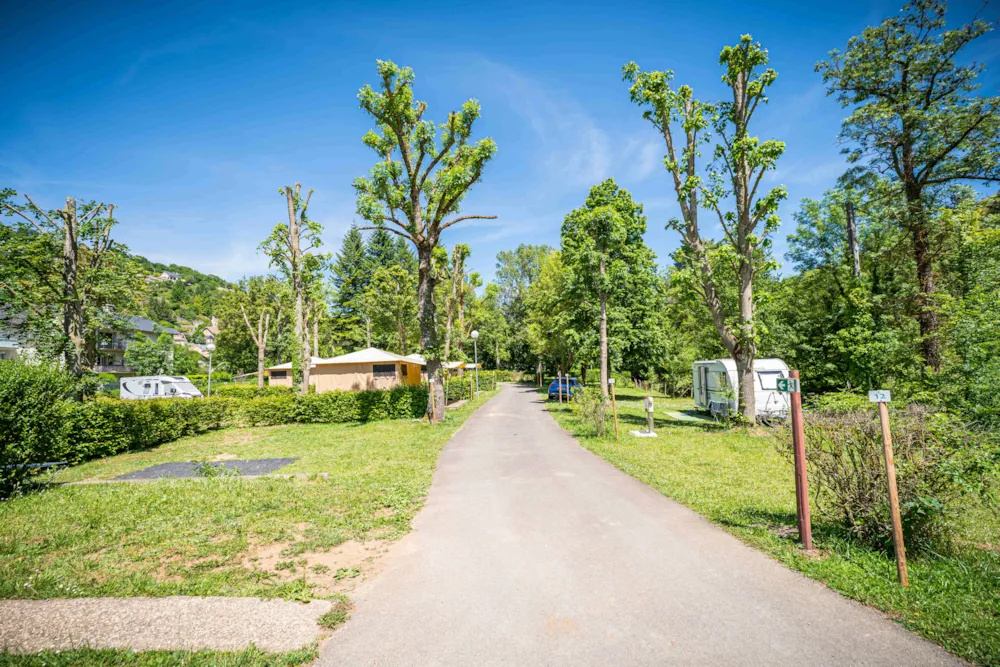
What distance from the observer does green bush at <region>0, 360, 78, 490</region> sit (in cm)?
718

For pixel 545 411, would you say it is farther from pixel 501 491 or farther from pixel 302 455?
pixel 501 491

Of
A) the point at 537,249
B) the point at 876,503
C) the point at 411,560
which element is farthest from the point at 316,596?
the point at 537,249

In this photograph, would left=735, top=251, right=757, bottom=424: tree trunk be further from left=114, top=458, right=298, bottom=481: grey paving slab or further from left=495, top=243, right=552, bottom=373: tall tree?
left=495, top=243, right=552, bottom=373: tall tree

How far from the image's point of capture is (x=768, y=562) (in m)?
4.40

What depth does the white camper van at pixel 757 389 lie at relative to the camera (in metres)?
14.2

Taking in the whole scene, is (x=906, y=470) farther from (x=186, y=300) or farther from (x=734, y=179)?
(x=186, y=300)

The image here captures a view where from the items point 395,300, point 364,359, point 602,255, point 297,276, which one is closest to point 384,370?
point 364,359

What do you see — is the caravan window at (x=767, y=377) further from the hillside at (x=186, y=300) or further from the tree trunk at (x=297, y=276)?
the hillside at (x=186, y=300)

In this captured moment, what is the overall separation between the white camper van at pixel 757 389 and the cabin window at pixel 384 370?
16729mm

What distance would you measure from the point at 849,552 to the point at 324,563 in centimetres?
564

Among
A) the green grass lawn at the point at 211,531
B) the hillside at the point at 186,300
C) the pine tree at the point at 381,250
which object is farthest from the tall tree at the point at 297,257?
the hillside at the point at 186,300

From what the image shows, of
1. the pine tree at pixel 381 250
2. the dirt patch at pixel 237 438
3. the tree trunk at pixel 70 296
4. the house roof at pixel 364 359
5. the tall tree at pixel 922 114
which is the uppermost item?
the pine tree at pixel 381 250

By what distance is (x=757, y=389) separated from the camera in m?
14.6

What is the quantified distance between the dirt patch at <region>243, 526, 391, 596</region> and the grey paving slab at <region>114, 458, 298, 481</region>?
4.73m
